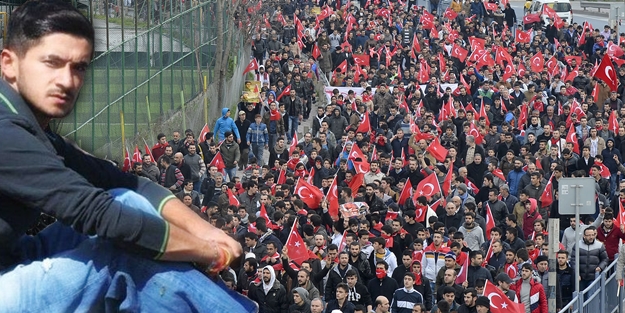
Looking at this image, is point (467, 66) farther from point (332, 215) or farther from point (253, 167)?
point (332, 215)

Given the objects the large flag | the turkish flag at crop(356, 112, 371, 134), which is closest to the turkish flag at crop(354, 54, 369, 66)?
the turkish flag at crop(356, 112, 371, 134)

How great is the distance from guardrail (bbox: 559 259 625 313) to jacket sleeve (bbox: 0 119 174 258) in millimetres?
12682

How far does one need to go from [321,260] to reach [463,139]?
860cm

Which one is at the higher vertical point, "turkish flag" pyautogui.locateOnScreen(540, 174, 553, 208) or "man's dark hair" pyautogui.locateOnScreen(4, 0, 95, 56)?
"man's dark hair" pyautogui.locateOnScreen(4, 0, 95, 56)

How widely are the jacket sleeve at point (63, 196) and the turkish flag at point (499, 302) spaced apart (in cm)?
1167

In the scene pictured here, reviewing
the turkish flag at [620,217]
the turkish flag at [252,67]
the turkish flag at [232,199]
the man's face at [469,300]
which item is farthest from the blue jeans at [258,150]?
the man's face at [469,300]

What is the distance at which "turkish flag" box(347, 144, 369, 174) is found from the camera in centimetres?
2152

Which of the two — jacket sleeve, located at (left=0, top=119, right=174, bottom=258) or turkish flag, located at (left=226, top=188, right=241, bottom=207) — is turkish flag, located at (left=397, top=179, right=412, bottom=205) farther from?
jacket sleeve, located at (left=0, top=119, right=174, bottom=258)

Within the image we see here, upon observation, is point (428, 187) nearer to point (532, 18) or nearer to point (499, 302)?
point (499, 302)

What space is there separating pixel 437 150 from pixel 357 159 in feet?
5.67

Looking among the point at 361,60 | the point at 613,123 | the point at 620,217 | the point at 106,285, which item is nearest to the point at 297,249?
the point at 620,217

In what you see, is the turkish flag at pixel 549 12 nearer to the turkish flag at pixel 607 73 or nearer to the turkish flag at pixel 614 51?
the turkish flag at pixel 614 51

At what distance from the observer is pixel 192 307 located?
2131 mm

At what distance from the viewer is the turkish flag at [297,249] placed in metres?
15.5
